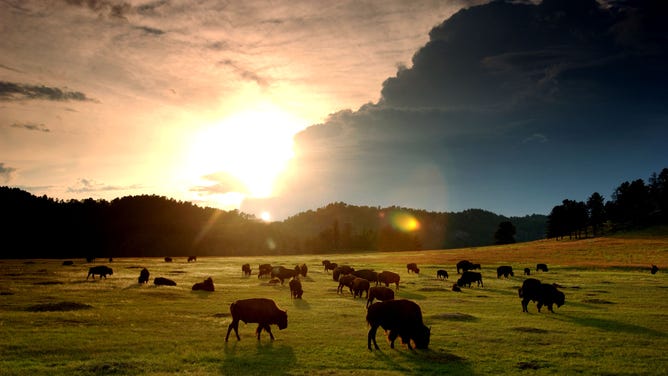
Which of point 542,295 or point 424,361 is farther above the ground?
point 542,295

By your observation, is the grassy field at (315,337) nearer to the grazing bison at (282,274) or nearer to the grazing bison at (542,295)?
the grazing bison at (542,295)

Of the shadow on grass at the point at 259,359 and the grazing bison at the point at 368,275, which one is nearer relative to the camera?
the shadow on grass at the point at 259,359

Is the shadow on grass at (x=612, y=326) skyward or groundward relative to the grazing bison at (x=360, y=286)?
groundward

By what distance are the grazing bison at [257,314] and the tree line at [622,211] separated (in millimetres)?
168635

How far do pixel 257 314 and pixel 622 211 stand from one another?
596 feet

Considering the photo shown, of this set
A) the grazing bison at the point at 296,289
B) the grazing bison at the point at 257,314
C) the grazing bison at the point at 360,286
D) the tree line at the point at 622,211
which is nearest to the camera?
the grazing bison at the point at 257,314

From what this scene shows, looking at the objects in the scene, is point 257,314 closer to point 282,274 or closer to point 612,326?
point 612,326

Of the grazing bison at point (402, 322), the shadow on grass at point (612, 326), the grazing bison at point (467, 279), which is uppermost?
the grazing bison at point (402, 322)

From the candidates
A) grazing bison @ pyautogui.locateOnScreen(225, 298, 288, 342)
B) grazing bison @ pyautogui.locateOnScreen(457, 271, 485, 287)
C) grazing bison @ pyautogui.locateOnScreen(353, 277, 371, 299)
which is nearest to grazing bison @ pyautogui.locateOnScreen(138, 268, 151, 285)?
grazing bison @ pyautogui.locateOnScreen(353, 277, 371, 299)

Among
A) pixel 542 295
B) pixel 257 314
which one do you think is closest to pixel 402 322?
pixel 257 314

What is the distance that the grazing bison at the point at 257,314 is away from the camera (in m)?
21.3

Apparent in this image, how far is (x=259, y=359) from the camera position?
1780 centimetres

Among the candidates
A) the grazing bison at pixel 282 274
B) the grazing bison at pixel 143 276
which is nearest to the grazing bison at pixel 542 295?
the grazing bison at pixel 282 274

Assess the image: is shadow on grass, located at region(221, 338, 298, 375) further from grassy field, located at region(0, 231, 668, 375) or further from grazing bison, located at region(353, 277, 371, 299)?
grazing bison, located at region(353, 277, 371, 299)
